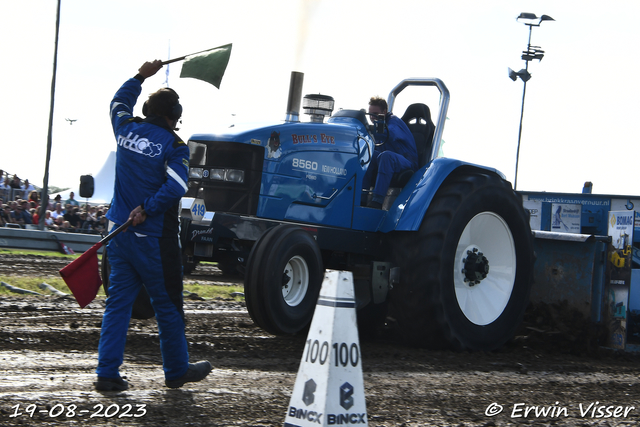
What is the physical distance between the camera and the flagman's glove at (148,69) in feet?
15.9

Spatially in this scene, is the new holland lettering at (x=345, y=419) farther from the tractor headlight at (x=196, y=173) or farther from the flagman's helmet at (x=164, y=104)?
the tractor headlight at (x=196, y=173)

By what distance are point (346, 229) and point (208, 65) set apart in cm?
193

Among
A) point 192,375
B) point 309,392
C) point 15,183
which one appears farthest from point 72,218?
point 309,392

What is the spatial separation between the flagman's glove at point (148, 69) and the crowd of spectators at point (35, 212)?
12.7m

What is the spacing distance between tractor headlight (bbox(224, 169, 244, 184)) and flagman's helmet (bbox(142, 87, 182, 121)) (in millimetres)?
1496

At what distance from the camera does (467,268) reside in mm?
6750

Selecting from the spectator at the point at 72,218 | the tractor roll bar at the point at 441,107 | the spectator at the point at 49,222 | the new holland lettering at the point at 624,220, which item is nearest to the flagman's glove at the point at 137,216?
the tractor roll bar at the point at 441,107

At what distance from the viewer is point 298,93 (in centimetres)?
659

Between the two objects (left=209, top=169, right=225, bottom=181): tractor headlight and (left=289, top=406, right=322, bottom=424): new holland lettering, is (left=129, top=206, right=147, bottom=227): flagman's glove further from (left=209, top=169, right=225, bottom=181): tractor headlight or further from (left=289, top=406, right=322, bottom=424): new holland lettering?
(left=209, top=169, right=225, bottom=181): tractor headlight

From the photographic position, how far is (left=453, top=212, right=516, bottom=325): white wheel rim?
6.76 meters

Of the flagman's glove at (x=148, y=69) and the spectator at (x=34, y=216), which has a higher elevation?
the flagman's glove at (x=148, y=69)

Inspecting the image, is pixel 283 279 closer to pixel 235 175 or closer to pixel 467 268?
pixel 235 175

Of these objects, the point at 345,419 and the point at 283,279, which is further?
the point at 283,279

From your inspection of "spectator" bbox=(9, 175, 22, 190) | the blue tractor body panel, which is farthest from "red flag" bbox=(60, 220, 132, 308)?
"spectator" bbox=(9, 175, 22, 190)
